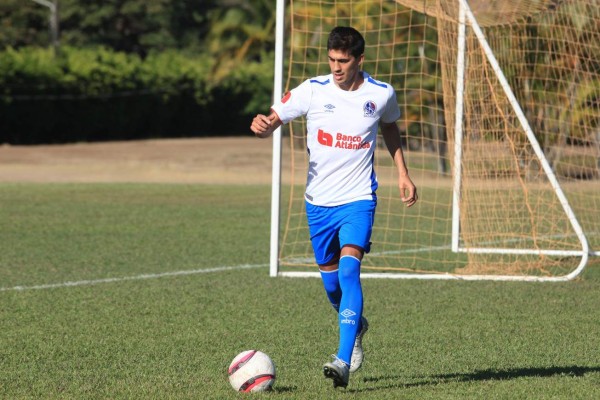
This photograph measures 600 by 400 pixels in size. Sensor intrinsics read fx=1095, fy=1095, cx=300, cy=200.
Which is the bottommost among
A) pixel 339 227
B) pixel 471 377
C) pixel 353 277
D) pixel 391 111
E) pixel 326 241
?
pixel 471 377

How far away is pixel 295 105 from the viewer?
6.39 metres

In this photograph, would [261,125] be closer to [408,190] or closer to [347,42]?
[347,42]

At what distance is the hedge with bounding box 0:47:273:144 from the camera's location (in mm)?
36312

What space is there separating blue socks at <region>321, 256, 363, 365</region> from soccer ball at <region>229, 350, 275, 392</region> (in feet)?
1.29

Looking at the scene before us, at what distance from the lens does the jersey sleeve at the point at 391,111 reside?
21.0 ft

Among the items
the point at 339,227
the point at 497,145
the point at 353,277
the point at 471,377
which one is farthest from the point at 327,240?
the point at 497,145

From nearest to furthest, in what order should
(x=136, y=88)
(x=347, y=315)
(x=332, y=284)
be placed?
1. (x=347, y=315)
2. (x=332, y=284)
3. (x=136, y=88)

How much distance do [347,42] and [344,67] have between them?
16 centimetres

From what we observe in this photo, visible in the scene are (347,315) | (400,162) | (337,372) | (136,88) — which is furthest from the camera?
(136,88)

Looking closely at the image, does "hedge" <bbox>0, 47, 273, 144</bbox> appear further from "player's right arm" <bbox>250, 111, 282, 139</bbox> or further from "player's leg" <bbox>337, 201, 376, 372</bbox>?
"player's leg" <bbox>337, 201, 376, 372</bbox>

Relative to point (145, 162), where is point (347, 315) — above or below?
above

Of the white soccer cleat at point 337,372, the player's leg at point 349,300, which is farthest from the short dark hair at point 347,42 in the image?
the white soccer cleat at point 337,372

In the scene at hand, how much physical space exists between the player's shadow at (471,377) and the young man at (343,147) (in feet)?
0.65

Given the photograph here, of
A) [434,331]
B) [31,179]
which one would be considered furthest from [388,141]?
[31,179]
